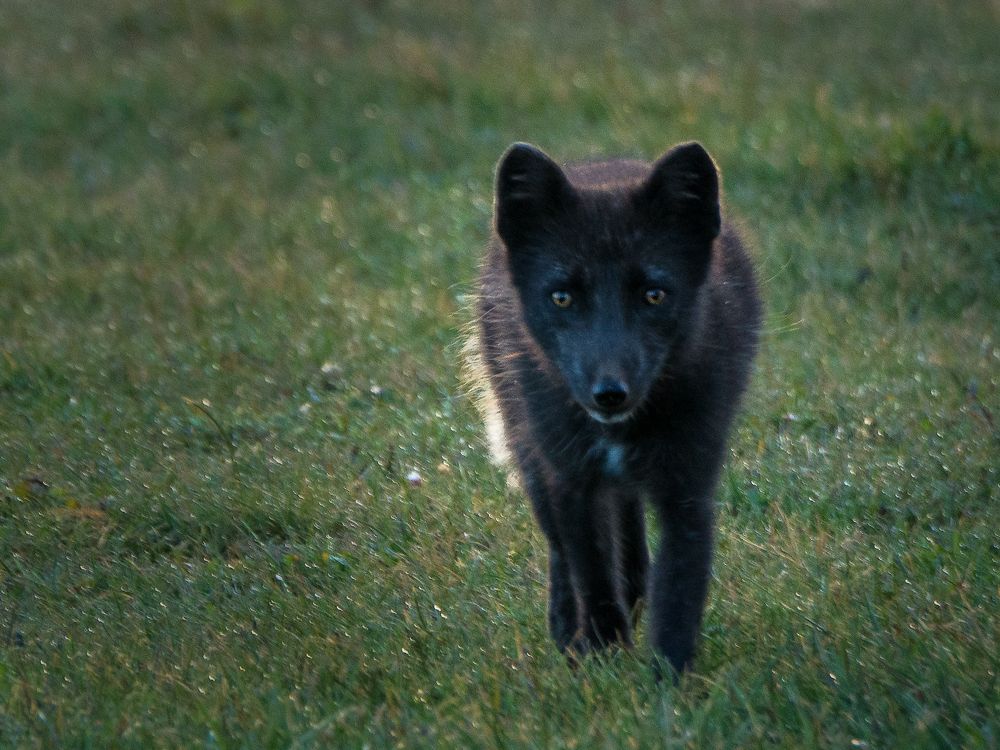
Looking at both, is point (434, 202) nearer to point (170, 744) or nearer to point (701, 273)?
point (701, 273)

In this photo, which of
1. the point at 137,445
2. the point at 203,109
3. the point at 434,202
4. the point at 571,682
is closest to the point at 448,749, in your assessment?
the point at 571,682

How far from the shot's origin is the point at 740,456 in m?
5.87

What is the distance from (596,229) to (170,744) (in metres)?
2.02

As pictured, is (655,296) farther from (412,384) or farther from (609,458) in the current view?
(412,384)

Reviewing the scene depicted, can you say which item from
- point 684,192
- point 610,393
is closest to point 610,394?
point 610,393

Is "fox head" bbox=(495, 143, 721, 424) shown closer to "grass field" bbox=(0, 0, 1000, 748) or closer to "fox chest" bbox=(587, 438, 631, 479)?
"fox chest" bbox=(587, 438, 631, 479)

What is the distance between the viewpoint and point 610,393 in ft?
12.7

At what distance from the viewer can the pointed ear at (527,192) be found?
4238mm

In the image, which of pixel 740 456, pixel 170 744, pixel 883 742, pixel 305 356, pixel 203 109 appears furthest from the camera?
pixel 203 109

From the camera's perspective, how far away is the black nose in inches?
152

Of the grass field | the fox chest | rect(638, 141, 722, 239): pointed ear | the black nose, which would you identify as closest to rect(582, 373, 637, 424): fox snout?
the black nose

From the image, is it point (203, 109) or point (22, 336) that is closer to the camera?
point (22, 336)

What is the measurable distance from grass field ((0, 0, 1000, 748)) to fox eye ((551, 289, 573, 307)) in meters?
1.10

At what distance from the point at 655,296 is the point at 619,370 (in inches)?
13.8
